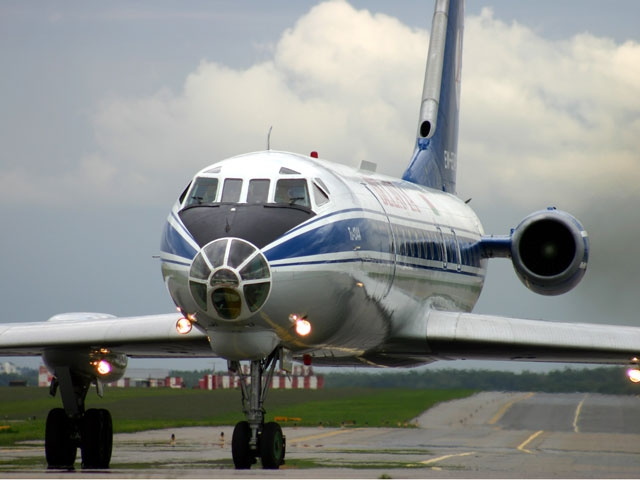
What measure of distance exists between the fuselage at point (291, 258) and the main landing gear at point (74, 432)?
4820 millimetres

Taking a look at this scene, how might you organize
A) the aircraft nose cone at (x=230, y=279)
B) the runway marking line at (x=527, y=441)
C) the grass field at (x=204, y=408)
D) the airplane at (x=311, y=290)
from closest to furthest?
the aircraft nose cone at (x=230, y=279) < the airplane at (x=311, y=290) < the runway marking line at (x=527, y=441) < the grass field at (x=204, y=408)

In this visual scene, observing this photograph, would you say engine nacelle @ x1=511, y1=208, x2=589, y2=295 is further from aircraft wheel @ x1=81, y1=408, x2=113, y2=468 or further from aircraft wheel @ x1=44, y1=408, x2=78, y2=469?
aircraft wheel @ x1=44, y1=408, x2=78, y2=469

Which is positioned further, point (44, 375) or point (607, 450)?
point (44, 375)

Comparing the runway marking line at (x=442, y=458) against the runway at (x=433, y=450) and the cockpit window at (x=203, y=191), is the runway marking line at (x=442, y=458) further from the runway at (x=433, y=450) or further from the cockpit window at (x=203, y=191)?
the cockpit window at (x=203, y=191)

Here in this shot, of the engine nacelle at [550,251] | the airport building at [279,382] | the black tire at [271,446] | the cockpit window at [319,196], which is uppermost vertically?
the airport building at [279,382]

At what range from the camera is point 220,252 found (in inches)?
693

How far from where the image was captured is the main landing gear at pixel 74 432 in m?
24.4

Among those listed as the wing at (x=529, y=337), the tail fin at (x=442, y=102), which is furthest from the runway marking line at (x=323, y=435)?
the wing at (x=529, y=337)

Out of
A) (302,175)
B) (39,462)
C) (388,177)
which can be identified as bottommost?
(39,462)

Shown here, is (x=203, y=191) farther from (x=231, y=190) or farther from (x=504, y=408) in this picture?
(x=504, y=408)

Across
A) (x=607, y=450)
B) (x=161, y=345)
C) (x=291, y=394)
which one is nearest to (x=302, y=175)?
(x=161, y=345)

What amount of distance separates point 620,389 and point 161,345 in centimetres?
2377

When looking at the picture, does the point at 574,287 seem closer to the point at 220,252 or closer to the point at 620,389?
the point at 220,252

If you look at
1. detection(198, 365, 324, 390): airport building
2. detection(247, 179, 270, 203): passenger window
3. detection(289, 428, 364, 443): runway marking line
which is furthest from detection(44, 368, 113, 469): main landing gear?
detection(198, 365, 324, 390): airport building
